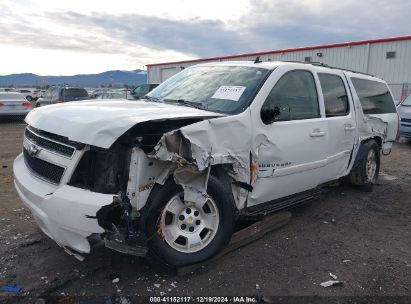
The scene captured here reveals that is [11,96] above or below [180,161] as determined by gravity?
above

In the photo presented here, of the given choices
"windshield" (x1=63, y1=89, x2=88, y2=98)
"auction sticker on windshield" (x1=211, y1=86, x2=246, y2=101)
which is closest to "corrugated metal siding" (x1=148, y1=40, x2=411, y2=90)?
"windshield" (x1=63, y1=89, x2=88, y2=98)

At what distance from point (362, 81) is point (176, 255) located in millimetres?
4272

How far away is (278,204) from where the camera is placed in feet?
13.8

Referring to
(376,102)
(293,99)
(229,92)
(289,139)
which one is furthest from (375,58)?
(229,92)

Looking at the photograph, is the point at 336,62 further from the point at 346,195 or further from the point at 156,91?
the point at 156,91

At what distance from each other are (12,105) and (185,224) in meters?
14.7

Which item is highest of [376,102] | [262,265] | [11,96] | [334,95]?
[334,95]

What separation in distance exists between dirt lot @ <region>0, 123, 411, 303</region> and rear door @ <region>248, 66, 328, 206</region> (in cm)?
54

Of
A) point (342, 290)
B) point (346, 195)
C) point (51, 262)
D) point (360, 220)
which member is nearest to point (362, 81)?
point (346, 195)

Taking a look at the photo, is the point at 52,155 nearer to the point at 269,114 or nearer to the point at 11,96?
the point at 269,114

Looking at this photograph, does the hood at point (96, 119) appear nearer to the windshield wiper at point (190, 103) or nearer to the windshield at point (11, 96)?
the windshield wiper at point (190, 103)

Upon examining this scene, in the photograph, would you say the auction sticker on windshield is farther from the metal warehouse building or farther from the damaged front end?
the metal warehouse building

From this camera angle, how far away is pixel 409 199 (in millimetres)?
5820

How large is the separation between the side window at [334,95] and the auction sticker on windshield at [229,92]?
55.7 inches
